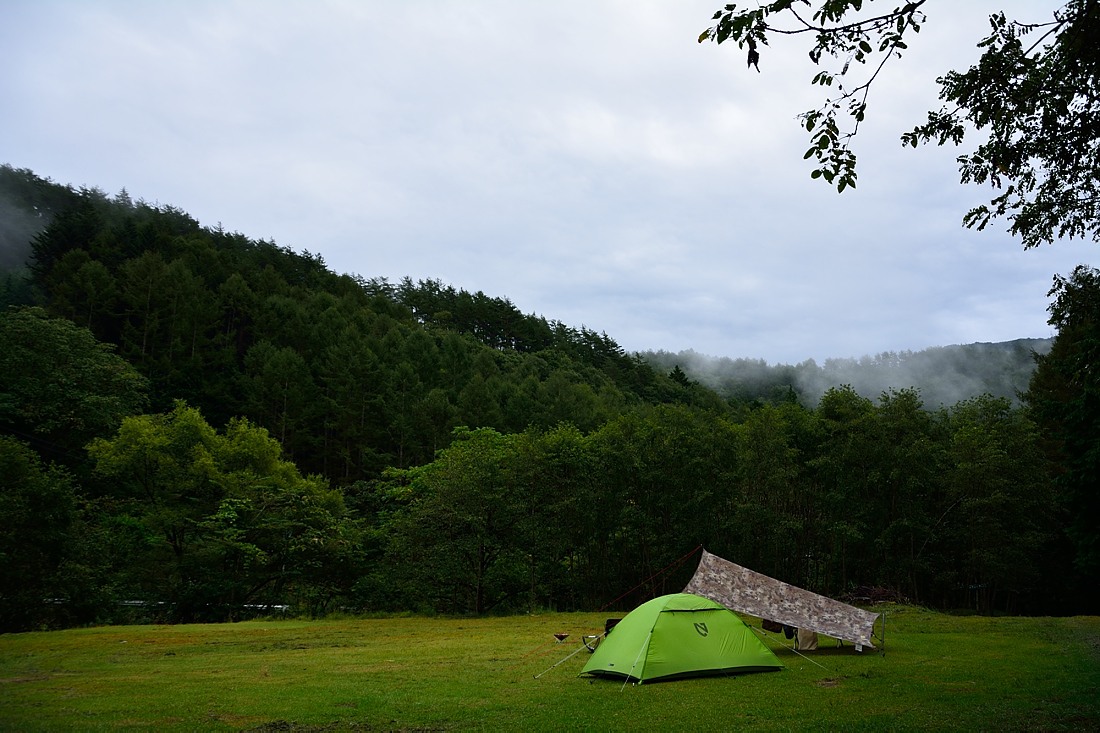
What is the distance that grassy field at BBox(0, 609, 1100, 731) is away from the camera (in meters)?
9.07

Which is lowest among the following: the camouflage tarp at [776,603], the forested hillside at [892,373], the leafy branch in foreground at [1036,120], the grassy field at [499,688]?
the grassy field at [499,688]

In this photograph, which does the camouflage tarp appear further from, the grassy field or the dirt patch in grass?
the dirt patch in grass

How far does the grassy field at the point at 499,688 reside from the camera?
9.07m

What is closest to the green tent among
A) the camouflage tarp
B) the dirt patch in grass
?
the camouflage tarp

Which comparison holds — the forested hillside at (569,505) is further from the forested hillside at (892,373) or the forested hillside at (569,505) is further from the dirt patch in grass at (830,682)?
the forested hillside at (892,373)

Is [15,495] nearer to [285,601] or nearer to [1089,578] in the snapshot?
[285,601]

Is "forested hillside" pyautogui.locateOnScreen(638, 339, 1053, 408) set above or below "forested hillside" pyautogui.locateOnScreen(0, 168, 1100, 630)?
above

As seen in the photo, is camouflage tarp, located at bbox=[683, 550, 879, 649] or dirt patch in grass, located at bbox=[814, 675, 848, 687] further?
camouflage tarp, located at bbox=[683, 550, 879, 649]

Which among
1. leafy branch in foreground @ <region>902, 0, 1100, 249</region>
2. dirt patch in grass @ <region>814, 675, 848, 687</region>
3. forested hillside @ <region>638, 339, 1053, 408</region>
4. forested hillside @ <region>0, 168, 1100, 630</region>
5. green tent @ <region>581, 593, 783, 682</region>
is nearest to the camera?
leafy branch in foreground @ <region>902, 0, 1100, 249</region>

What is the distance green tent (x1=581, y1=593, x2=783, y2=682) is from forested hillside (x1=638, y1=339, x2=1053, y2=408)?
3568 inches

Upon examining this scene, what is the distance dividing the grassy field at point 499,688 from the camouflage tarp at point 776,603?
73 cm

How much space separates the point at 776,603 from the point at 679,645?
3551 mm

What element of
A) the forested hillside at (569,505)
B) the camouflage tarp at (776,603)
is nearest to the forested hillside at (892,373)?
the forested hillside at (569,505)

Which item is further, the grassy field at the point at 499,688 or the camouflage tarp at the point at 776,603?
the camouflage tarp at the point at 776,603
